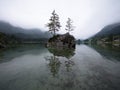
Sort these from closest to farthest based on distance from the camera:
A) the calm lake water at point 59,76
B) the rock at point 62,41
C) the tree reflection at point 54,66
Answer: the calm lake water at point 59,76, the tree reflection at point 54,66, the rock at point 62,41

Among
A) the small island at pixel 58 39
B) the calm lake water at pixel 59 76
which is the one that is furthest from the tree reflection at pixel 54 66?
the small island at pixel 58 39

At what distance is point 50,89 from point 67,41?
140 feet

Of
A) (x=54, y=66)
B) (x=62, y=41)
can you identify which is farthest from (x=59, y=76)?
(x=62, y=41)

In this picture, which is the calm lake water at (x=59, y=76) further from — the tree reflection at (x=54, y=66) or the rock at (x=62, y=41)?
the rock at (x=62, y=41)

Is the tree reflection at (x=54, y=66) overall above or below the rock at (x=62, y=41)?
below

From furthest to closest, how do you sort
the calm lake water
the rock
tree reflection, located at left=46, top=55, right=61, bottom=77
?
the rock
tree reflection, located at left=46, top=55, right=61, bottom=77
the calm lake water

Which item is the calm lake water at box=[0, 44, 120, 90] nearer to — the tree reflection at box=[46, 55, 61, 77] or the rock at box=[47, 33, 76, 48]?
the tree reflection at box=[46, 55, 61, 77]

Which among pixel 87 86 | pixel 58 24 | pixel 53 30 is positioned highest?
pixel 58 24

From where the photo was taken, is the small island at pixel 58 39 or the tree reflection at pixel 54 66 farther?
the small island at pixel 58 39

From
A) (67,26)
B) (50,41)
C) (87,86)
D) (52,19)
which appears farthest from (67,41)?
(87,86)

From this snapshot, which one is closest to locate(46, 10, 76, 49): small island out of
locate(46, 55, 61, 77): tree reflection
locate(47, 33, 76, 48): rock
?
locate(47, 33, 76, 48): rock

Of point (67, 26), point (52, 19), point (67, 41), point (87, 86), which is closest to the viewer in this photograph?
point (87, 86)

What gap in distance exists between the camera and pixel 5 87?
7.07 metres

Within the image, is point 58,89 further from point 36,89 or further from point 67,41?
point 67,41
